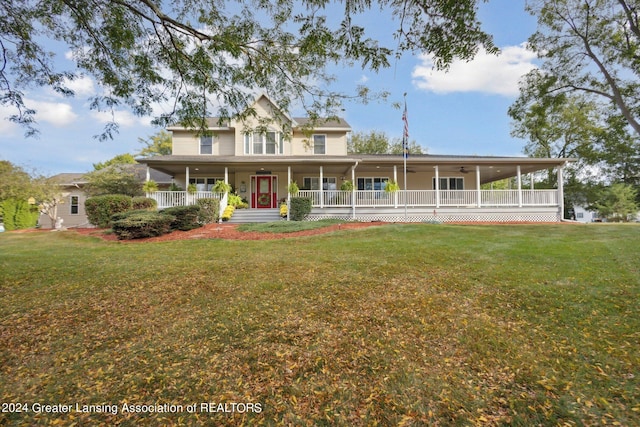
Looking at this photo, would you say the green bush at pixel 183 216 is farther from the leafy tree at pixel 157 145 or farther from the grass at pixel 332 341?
the leafy tree at pixel 157 145

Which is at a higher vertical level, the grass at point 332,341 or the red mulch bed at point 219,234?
the red mulch bed at point 219,234

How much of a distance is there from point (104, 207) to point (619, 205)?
116 feet

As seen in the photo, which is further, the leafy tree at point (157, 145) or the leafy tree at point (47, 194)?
the leafy tree at point (157, 145)

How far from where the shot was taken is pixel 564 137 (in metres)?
29.2

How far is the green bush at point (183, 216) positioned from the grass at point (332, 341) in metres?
5.55

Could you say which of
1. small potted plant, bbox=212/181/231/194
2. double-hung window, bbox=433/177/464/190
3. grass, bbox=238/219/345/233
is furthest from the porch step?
double-hung window, bbox=433/177/464/190

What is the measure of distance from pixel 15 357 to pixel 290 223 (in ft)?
33.8

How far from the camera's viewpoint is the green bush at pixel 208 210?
45.7 ft

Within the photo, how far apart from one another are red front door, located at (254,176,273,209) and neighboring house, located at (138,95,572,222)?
0.21ft

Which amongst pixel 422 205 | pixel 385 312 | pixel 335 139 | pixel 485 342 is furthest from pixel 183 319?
pixel 335 139

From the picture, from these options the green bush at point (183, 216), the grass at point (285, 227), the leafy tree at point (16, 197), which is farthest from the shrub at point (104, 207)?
the grass at point (285, 227)

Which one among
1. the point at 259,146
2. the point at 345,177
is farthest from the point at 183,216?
the point at 345,177

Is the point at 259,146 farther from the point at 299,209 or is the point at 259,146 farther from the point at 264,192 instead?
the point at 299,209

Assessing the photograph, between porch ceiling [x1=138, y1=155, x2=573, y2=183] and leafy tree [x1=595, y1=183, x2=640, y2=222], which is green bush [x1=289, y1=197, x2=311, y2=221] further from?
leafy tree [x1=595, y1=183, x2=640, y2=222]
